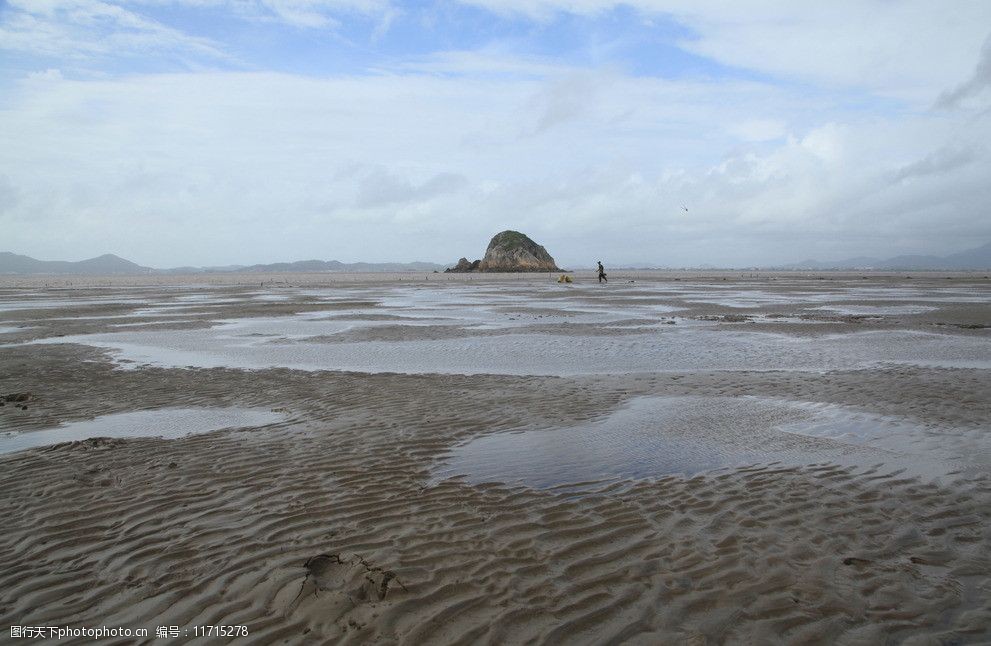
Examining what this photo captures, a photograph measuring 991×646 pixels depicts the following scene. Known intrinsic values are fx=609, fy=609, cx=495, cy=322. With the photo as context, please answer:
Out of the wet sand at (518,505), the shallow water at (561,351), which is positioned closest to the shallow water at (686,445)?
the wet sand at (518,505)

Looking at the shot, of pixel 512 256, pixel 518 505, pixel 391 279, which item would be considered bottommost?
pixel 518 505

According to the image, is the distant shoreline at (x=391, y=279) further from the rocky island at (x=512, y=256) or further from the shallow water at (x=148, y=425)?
the shallow water at (x=148, y=425)

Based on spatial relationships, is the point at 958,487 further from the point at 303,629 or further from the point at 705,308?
the point at 705,308

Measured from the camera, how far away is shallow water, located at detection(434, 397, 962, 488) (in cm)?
770

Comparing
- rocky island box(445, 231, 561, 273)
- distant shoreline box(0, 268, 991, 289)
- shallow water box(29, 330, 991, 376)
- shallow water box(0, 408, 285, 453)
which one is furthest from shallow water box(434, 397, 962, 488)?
rocky island box(445, 231, 561, 273)

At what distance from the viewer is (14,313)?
1237 inches

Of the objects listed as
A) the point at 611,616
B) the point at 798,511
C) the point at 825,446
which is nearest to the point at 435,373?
the point at 825,446

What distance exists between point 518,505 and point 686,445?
3.32m

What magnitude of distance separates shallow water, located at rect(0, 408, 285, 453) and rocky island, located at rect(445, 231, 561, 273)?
114 m

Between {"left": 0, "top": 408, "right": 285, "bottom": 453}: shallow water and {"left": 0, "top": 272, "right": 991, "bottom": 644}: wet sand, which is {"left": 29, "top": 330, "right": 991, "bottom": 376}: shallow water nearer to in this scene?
{"left": 0, "top": 272, "right": 991, "bottom": 644}: wet sand

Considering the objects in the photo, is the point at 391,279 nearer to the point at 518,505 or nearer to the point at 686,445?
the point at 686,445

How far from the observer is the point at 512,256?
12525 cm

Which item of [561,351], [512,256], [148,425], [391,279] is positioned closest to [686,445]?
[148,425]

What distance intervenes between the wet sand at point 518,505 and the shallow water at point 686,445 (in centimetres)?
6
